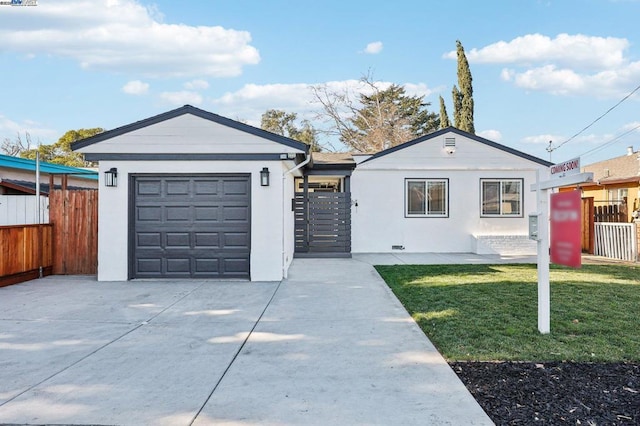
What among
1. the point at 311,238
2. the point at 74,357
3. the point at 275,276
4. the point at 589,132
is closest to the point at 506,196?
the point at 311,238

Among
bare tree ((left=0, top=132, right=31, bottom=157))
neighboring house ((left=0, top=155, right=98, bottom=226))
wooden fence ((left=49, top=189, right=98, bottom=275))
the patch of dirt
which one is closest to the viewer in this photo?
the patch of dirt

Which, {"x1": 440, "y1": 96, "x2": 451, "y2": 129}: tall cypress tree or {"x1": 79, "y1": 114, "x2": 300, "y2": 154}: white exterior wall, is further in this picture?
{"x1": 440, "y1": 96, "x2": 451, "y2": 129}: tall cypress tree

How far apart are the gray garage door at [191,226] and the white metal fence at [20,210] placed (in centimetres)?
221

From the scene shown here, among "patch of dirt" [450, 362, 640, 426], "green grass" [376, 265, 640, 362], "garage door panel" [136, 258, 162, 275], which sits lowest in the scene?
"patch of dirt" [450, 362, 640, 426]

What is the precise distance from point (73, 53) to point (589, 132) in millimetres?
27012

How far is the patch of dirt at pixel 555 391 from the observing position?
8.93ft

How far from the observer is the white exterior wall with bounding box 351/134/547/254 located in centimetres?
1284

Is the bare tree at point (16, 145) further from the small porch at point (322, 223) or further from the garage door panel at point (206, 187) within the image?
the garage door panel at point (206, 187)

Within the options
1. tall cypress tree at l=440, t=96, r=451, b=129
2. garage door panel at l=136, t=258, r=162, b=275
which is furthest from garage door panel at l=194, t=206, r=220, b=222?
tall cypress tree at l=440, t=96, r=451, b=129

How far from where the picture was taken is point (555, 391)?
3.11 meters

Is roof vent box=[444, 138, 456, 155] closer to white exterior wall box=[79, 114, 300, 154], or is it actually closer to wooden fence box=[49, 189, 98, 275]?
white exterior wall box=[79, 114, 300, 154]

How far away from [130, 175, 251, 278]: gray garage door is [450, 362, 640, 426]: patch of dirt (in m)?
5.43

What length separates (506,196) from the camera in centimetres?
1298

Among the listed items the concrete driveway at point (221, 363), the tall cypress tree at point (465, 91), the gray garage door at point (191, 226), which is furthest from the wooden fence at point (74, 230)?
the tall cypress tree at point (465, 91)
